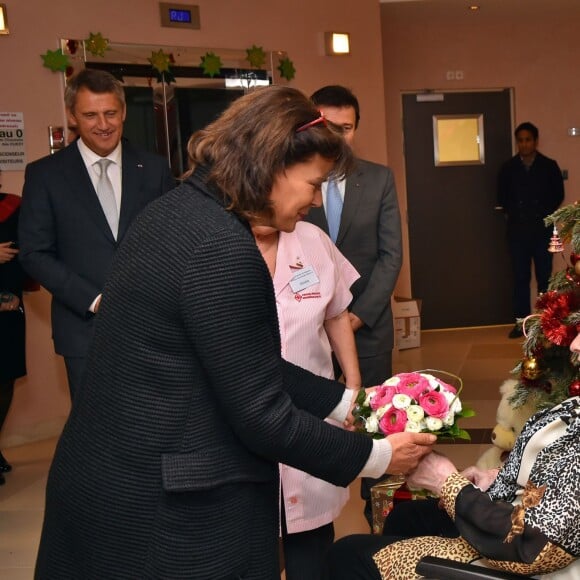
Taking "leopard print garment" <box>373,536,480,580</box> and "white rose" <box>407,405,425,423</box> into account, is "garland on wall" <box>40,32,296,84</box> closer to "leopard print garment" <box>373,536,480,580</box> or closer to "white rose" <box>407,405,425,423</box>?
"white rose" <box>407,405,425,423</box>

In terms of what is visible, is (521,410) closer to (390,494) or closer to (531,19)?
(390,494)

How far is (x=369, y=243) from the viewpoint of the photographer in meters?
3.83

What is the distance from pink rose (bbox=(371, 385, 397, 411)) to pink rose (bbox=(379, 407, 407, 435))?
34 mm

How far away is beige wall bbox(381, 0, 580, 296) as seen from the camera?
9516 mm

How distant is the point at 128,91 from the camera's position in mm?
6543

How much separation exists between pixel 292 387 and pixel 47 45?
4439 mm

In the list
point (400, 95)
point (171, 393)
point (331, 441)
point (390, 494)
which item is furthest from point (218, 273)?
point (400, 95)

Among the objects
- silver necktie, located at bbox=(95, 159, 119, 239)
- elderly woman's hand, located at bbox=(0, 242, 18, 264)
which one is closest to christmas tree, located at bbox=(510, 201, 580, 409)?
silver necktie, located at bbox=(95, 159, 119, 239)

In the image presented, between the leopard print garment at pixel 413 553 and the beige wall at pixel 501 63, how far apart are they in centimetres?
725

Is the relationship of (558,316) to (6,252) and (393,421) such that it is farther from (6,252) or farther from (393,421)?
(6,252)

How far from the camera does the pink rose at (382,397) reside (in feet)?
7.73

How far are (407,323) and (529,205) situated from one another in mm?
1812

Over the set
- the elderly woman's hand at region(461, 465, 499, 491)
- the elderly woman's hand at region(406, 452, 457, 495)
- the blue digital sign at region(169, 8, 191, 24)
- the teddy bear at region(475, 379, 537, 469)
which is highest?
Answer: the blue digital sign at region(169, 8, 191, 24)

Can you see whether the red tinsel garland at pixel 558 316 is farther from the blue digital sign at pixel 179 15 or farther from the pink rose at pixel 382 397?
the blue digital sign at pixel 179 15
